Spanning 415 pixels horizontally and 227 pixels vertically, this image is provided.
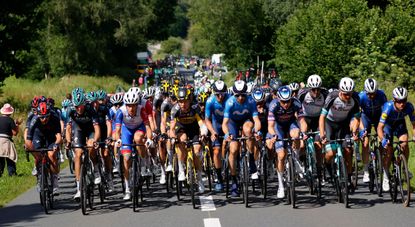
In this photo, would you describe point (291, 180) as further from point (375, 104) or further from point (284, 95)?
point (375, 104)

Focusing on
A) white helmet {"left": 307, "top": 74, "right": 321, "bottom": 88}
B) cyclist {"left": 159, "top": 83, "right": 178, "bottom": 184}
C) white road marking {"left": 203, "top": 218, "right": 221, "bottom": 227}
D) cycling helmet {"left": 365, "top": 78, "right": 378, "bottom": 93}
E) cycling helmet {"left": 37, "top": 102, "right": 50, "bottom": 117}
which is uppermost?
white helmet {"left": 307, "top": 74, "right": 321, "bottom": 88}

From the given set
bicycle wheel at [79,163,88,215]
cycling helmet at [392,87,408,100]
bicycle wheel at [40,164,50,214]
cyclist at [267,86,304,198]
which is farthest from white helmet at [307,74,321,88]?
bicycle wheel at [40,164,50,214]

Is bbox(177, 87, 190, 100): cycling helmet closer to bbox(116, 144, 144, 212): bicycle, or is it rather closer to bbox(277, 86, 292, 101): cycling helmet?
bbox(116, 144, 144, 212): bicycle

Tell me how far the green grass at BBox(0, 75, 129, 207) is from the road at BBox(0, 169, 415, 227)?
2.00 m

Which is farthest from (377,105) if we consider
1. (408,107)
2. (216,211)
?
(216,211)

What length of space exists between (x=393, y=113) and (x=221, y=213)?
317cm

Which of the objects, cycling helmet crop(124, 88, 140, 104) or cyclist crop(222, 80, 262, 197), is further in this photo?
cyclist crop(222, 80, 262, 197)

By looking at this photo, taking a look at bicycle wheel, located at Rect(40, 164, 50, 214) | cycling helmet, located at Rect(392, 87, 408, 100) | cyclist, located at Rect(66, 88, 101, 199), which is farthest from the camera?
cyclist, located at Rect(66, 88, 101, 199)

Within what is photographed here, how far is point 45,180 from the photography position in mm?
12312

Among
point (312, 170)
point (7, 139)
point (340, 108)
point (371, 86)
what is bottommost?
point (312, 170)

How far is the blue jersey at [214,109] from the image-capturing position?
43.2 feet

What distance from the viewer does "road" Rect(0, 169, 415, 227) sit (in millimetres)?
10445

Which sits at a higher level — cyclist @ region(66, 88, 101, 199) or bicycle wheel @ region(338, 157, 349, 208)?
cyclist @ region(66, 88, 101, 199)

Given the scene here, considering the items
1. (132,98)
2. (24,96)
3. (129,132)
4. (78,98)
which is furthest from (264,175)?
(24,96)
